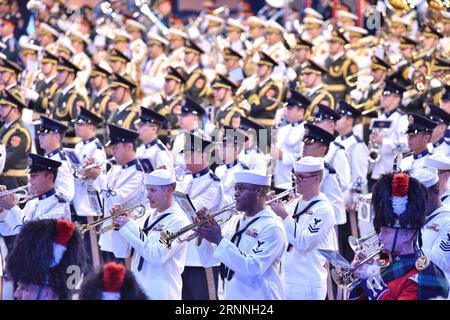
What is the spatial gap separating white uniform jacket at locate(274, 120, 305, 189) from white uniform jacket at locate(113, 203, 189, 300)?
15.5 feet

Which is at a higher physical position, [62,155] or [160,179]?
[160,179]

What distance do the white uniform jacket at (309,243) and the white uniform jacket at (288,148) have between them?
4309mm

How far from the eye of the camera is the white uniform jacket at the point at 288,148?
14.9 metres

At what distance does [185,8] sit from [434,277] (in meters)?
21.1

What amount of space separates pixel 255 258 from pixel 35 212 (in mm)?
2957

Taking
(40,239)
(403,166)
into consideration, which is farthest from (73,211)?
(40,239)

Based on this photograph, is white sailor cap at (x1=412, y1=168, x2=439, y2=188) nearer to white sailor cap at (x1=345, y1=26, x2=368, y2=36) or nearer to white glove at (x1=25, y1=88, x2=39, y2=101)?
white glove at (x1=25, y1=88, x2=39, y2=101)

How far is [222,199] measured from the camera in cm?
1194

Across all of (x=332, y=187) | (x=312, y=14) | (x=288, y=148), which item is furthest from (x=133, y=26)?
(x=332, y=187)

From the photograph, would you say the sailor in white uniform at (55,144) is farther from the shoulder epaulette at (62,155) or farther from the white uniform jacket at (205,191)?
the white uniform jacket at (205,191)

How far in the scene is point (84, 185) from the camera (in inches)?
523

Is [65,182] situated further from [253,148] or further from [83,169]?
[253,148]

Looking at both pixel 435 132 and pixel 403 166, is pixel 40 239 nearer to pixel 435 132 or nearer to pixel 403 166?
pixel 403 166

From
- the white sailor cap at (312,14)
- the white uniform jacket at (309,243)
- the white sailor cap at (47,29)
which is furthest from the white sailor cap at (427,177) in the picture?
the white sailor cap at (47,29)
